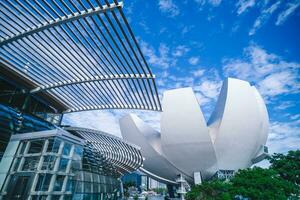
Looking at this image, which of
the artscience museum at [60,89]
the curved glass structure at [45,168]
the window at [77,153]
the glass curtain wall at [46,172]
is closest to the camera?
the artscience museum at [60,89]

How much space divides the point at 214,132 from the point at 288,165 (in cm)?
1371

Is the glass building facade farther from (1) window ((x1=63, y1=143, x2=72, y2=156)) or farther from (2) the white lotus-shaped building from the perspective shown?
(2) the white lotus-shaped building

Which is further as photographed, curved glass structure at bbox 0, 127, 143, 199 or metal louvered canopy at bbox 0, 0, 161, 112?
curved glass structure at bbox 0, 127, 143, 199

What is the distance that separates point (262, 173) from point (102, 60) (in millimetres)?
18777

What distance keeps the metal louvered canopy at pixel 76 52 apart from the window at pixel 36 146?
196 inches

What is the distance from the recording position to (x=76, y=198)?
14.2m

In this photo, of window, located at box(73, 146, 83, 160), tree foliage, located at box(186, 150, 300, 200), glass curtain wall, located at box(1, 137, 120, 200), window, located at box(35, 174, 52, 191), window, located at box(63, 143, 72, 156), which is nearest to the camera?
window, located at box(35, 174, 52, 191)

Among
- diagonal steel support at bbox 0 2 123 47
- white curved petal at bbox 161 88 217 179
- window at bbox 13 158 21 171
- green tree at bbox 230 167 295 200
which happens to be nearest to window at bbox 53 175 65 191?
window at bbox 13 158 21 171

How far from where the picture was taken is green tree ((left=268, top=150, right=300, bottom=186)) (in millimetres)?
23141

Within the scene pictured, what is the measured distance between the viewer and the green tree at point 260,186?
16688 millimetres

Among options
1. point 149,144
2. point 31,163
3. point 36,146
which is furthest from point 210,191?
point 149,144

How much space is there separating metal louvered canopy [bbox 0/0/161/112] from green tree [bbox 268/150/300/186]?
19.5 meters

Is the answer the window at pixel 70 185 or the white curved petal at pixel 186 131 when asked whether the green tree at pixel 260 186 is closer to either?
the white curved petal at pixel 186 131

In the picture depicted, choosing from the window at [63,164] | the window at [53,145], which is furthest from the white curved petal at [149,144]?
the window at [53,145]
